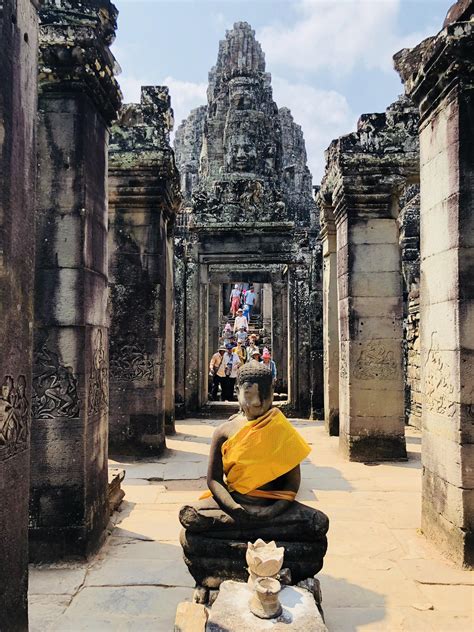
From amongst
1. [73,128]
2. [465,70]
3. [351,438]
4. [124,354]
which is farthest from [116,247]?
[465,70]

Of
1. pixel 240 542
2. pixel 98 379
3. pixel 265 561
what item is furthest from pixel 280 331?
pixel 265 561

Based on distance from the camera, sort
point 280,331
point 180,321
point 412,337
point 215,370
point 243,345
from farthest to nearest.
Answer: point 280,331
point 243,345
point 215,370
point 180,321
point 412,337

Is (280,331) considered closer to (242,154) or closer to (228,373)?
(228,373)

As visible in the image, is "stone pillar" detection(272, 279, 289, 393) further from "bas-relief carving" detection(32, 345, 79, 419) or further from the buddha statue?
the buddha statue

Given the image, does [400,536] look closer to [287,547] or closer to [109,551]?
[287,547]

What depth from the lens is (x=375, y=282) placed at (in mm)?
7664

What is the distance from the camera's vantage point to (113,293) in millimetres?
7789

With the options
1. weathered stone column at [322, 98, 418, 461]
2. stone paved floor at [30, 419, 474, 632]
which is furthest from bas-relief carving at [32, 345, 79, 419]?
weathered stone column at [322, 98, 418, 461]

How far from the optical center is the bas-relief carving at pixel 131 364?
7.65m

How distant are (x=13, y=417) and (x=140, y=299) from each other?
5490 mm

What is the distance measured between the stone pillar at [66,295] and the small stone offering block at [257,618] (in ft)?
5.60

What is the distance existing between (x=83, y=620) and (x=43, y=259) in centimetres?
251

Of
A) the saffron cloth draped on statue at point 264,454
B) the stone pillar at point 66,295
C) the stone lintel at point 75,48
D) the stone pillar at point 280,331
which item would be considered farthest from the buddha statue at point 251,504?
the stone pillar at point 280,331

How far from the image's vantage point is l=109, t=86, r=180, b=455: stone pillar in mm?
7613
